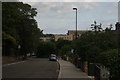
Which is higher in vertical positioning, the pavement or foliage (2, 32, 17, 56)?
foliage (2, 32, 17, 56)

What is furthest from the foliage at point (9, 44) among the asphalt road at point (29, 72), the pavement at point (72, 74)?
the pavement at point (72, 74)

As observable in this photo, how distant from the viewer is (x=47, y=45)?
137 m

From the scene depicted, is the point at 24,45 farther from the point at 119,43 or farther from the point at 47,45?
the point at 119,43

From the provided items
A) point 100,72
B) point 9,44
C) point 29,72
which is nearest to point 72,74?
point 29,72

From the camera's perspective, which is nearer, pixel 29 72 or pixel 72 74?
pixel 72 74

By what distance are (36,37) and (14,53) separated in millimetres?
11602

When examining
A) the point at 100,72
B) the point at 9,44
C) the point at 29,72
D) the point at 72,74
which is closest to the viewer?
the point at 100,72

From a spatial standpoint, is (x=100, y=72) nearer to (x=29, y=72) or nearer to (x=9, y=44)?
(x=29, y=72)

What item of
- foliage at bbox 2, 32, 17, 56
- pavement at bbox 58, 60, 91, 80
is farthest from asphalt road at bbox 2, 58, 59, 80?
foliage at bbox 2, 32, 17, 56

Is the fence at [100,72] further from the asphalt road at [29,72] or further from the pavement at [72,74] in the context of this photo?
the asphalt road at [29,72]

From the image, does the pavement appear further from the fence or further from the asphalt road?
the fence

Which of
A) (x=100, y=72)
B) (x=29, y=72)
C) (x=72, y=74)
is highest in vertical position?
(x=100, y=72)

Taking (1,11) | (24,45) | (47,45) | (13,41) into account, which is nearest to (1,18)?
(1,11)

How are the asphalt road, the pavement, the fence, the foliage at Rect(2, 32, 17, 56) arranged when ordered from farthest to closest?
the foliage at Rect(2, 32, 17, 56), the asphalt road, the pavement, the fence
